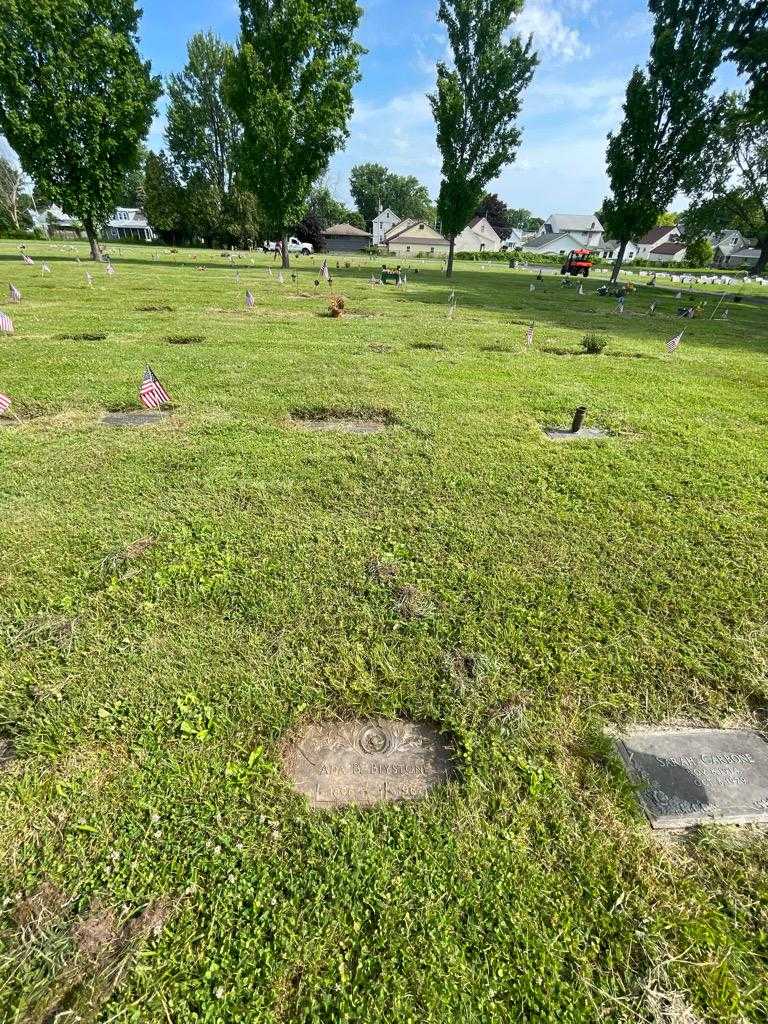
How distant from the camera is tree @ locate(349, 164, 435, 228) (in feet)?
309

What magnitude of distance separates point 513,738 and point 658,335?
13.2 meters

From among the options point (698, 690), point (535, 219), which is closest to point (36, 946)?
point (698, 690)

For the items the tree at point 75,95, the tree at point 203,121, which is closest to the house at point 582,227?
the tree at point 203,121

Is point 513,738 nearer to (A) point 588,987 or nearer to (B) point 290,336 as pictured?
(A) point 588,987

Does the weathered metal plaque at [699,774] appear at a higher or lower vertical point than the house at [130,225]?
lower

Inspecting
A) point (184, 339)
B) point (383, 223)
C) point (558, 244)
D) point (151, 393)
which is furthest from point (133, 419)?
point (558, 244)

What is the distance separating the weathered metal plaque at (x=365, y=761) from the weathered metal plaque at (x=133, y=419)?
4.12 meters

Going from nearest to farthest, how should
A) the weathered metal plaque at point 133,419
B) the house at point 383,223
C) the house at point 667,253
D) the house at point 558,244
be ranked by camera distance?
the weathered metal plaque at point 133,419, the house at point 667,253, the house at point 383,223, the house at point 558,244

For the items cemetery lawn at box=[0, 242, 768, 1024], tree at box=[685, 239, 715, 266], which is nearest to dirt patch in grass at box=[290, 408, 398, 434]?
cemetery lawn at box=[0, 242, 768, 1024]

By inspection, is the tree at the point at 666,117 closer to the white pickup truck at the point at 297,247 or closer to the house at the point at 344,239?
the white pickup truck at the point at 297,247

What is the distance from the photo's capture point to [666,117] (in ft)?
77.9

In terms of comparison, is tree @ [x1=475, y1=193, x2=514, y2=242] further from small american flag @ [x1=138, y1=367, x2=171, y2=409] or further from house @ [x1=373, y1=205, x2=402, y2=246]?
small american flag @ [x1=138, y1=367, x2=171, y2=409]

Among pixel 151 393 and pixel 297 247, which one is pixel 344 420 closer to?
pixel 151 393

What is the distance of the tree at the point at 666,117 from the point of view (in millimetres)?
21703
